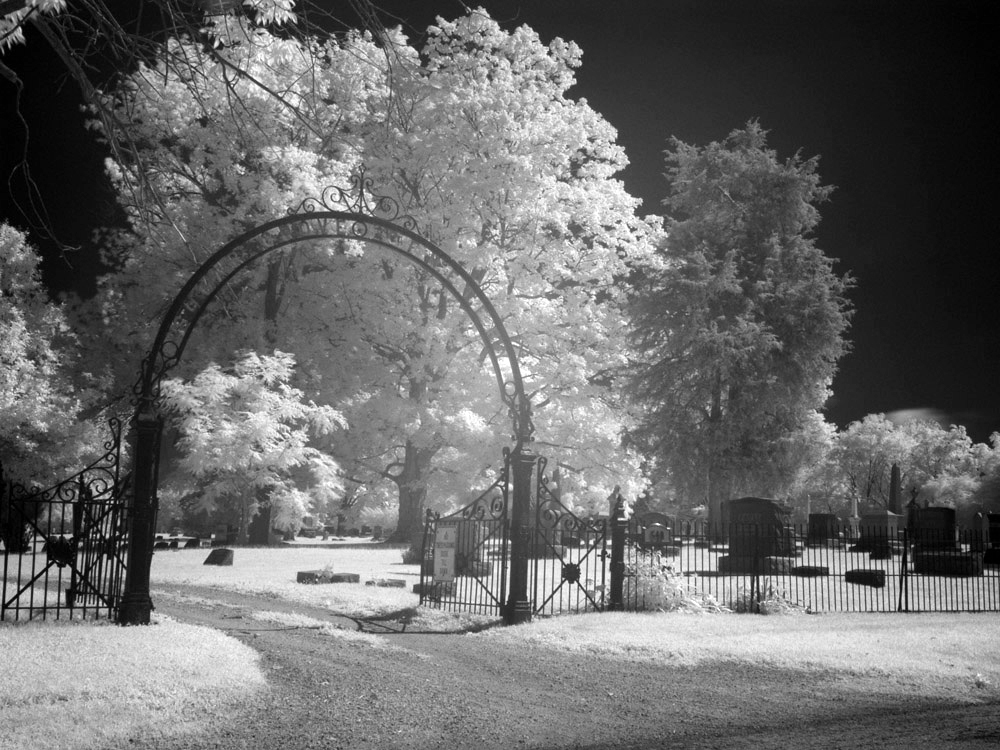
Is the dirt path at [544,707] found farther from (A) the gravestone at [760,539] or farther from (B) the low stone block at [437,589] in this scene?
(A) the gravestone at [760,539]

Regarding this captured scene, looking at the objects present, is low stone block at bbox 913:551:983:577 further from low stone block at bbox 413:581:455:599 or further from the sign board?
the sign board

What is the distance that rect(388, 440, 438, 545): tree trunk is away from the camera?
30.0 metres

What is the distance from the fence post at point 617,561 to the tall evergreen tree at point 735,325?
1822 cm

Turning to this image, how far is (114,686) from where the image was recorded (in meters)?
7.71

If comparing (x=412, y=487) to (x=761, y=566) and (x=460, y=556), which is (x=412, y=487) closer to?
(x=761, y=566)

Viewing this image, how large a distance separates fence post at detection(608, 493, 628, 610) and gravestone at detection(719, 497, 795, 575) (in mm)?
5443

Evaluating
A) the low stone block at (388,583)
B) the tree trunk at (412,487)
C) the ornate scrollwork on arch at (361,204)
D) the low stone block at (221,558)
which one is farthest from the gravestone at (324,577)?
the tree trunk at (412,487)

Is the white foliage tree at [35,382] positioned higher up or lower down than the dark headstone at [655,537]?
higher up

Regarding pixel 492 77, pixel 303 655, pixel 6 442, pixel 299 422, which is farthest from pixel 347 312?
pixel 303 655

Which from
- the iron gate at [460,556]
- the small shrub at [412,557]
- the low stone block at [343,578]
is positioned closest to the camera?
the iron gate at [460,556]

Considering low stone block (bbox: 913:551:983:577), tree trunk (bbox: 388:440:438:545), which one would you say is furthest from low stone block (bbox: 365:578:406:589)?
low stone block (bbox: 913:551:983:577)

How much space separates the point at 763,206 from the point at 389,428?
17.4m

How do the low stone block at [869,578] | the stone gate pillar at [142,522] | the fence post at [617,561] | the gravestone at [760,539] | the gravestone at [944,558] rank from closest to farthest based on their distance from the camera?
the stone gate pillar at [142,522] → the fence post at [617,561] → the low stone block at [869,578] → the gravestone at [760,539] → the gravestone at [944,558]

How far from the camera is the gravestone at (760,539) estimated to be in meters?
22.7
